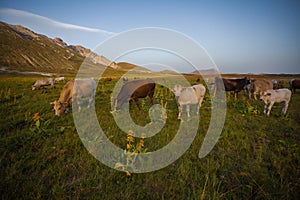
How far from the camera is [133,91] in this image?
9.65 metres

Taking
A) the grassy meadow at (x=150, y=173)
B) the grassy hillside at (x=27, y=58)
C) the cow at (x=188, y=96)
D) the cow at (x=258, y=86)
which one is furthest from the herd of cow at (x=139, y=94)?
the grassy hillside at (x=27, y=58)

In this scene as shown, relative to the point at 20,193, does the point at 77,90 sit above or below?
above

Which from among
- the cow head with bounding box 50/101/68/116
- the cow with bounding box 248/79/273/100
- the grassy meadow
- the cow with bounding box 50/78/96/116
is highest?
the cow with bounding box 248/79/273/100

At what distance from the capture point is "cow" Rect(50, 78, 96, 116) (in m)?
7.68

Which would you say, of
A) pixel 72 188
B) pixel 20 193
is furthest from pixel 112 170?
pixel 20 193

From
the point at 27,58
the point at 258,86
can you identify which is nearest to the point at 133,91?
the point at 258,86

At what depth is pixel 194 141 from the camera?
5199 mm

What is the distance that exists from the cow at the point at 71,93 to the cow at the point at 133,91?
2.42 metres

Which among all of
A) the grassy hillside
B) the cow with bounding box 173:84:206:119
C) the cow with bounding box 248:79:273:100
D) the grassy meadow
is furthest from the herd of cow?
the grassy hillside

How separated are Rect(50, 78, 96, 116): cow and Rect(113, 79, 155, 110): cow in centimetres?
242

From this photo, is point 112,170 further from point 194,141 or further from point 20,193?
point 194,141

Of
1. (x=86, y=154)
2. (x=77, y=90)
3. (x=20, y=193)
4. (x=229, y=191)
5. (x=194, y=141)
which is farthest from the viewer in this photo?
(x=77, y=90)

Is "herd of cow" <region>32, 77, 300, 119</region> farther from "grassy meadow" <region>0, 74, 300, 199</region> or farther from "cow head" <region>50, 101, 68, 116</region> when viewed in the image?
"grassy meadow" <region>0, 74, 300, 199</region>

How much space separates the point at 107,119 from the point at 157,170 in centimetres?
435
